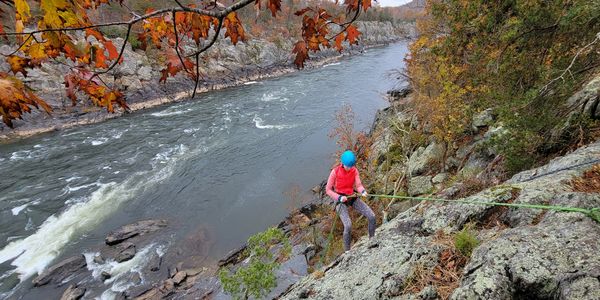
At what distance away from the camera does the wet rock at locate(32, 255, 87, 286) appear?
11.3m

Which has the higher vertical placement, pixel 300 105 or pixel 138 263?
pixel 300 105

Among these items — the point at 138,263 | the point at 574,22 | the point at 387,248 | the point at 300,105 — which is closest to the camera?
the point at 387,248

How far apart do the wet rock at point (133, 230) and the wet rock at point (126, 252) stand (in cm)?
39

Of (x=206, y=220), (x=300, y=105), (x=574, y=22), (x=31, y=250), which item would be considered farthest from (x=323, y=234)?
(x=300, y=105)

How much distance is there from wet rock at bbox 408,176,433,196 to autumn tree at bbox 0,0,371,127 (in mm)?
9330

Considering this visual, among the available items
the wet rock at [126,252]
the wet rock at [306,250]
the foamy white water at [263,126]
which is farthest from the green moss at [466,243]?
the foamy white water at [263,126]

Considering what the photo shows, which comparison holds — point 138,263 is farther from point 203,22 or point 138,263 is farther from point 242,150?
point 203,22

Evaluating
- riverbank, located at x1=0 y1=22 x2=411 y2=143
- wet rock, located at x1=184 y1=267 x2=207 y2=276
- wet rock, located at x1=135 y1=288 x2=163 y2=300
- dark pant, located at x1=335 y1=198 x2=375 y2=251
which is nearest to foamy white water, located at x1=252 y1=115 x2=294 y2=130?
riverbank, located at x1=0 y1=22 x2=411 y2=143

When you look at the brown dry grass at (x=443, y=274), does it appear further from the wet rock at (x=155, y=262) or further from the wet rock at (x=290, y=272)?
Answer: the wet rock at (x=155, y=262)

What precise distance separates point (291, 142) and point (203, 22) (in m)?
19.5

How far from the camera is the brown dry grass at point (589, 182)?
3.50 meters

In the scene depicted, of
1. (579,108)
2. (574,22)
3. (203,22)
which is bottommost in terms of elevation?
(579,108)

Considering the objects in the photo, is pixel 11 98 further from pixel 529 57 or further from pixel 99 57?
pixel 529 57

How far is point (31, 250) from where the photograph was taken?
495 inches
